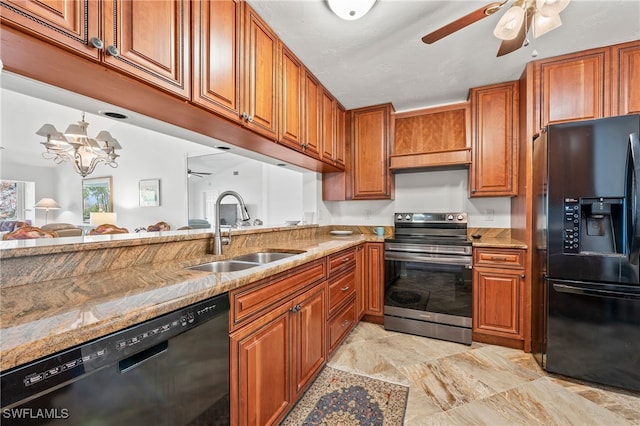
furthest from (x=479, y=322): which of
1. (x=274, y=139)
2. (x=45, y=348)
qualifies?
(x=45, y=348)

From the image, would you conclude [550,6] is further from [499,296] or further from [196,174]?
[196,174]

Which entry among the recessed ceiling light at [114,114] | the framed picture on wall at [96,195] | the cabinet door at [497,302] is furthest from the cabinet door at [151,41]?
the framed picture on wall at [96,195]

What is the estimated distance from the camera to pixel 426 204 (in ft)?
10.2

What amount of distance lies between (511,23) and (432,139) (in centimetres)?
162

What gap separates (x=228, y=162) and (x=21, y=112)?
2.97 meters

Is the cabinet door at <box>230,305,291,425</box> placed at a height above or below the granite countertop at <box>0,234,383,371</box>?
below

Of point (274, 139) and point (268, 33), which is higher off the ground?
point (268, 33)

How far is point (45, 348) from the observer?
562 mm

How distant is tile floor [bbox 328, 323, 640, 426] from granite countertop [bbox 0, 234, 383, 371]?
1329 mm

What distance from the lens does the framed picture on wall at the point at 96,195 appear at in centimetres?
556

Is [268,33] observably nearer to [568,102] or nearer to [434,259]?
[434,259]

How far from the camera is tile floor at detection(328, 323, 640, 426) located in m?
1.54

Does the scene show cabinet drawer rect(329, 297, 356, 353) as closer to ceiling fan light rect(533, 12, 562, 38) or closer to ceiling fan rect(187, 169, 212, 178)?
ceiling fan light rect(533, 12, 562, 38)

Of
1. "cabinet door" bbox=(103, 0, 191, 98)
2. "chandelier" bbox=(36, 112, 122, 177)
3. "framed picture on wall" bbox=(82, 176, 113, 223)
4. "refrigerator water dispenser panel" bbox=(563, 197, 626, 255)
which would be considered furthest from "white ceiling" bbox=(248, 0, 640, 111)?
"framed picture on wall" bbox=(82, 176, 113, 223)
